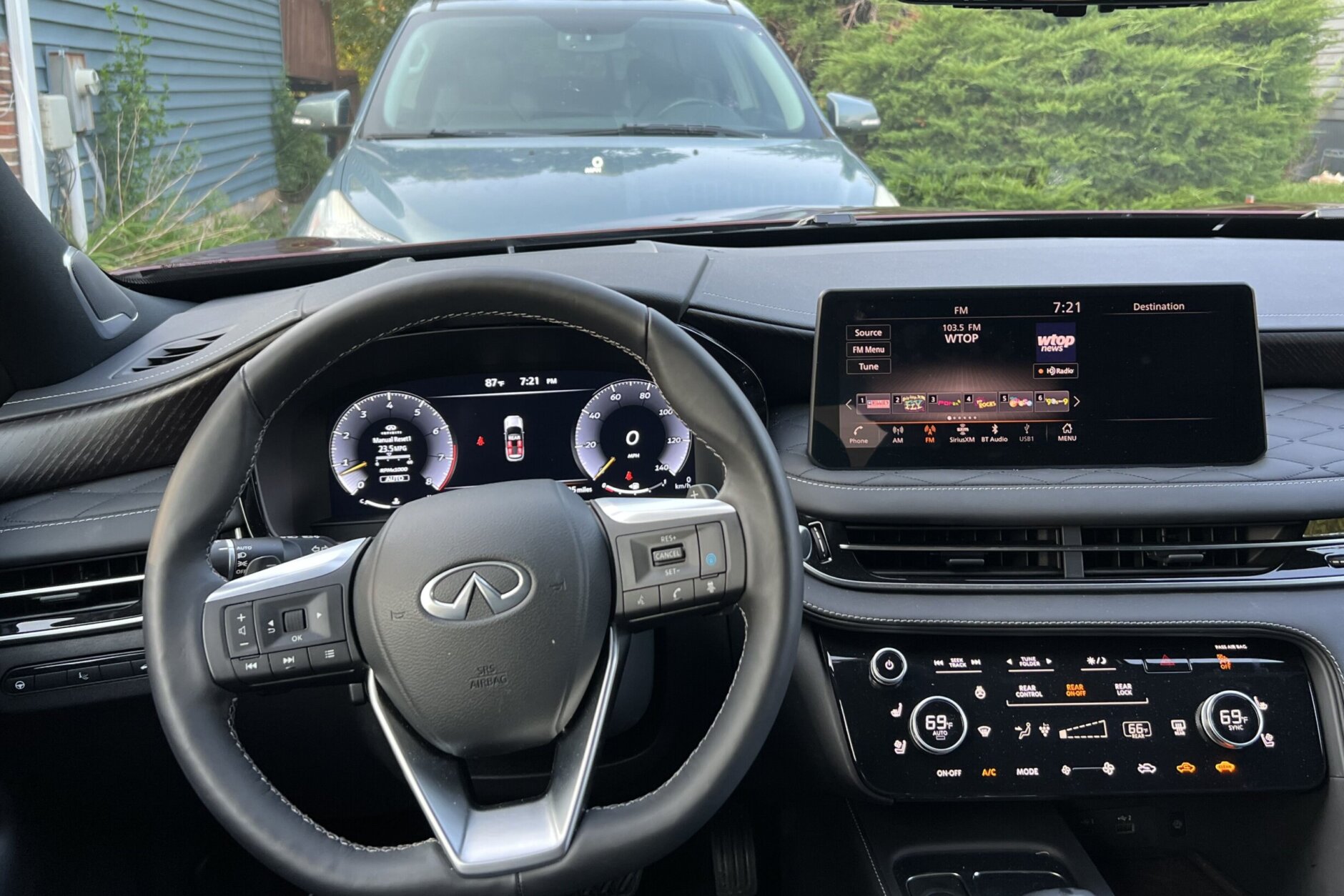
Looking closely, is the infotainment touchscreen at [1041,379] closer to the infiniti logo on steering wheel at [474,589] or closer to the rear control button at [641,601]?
the rear control button at [641,601]

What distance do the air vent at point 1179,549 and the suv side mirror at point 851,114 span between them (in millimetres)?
2055

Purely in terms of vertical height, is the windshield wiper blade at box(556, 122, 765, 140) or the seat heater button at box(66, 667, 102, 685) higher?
the windshield wiper blade at box(556, 122, 765, 140)

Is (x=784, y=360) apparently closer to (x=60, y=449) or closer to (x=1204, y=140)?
(x=60, y=449)

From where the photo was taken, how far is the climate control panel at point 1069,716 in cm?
193

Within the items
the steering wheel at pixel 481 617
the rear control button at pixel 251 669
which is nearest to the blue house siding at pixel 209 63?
the steering wheel at pixel 481 617

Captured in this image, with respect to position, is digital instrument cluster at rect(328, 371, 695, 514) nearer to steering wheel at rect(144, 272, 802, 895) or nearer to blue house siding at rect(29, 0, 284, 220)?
steering wheel at rect(144, 272, 802, 895)

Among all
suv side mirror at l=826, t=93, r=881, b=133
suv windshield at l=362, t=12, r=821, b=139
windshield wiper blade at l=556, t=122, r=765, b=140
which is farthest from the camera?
suv side mirror at l=826, t=93, r=881, b=133

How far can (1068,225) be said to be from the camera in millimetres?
2568

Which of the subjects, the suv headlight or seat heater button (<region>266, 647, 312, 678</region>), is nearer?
seat heater button (<region>266, 647, 312, 678</region>)

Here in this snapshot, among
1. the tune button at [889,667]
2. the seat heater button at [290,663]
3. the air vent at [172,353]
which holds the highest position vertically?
the air vent at [172,353]

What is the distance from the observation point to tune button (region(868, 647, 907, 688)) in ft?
6.38

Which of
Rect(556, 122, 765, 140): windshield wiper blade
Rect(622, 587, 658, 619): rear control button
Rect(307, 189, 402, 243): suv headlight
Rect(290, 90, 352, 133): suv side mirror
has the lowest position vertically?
Rect(622, 587, 658, 619): rear control button

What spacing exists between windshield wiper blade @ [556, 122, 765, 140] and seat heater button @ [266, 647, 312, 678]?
2145 millimetres

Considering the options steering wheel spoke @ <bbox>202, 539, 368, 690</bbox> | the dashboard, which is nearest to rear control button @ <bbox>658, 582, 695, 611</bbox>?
steering wheel spoke @ <bbox>202, 539, 368, 690</bbox>
